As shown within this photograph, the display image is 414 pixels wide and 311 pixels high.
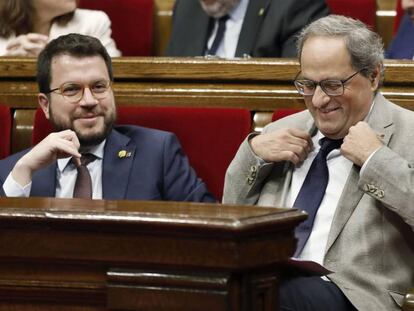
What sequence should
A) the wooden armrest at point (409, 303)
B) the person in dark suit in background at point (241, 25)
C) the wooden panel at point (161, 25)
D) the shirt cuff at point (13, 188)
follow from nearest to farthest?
the wooden armrest at point (409, 303)
the shirt cuff at point (13, 188)
the person in dark suit in background at point (241, 25)
the wooden panel at point (161, 25)

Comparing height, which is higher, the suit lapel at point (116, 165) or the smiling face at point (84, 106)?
the smiling face at point (84, 106)

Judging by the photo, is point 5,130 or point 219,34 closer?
point 5,130

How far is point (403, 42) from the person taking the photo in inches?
72.8

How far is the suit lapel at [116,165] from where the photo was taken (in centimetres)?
144

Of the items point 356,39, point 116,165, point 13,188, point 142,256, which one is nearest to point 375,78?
→ point 356,39

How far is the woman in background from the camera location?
1.95 metres

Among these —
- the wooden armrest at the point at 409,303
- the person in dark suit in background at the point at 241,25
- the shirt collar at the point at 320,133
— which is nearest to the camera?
the wooden armrest at the point at 409,303

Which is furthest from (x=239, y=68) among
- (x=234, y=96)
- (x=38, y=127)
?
(x=38, y=127)

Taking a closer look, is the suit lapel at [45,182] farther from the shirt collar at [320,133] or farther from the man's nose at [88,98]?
the shirt collar at [320,133]

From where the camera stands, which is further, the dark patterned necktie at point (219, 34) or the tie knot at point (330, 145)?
the dark patterned necktie at point (219, 34)

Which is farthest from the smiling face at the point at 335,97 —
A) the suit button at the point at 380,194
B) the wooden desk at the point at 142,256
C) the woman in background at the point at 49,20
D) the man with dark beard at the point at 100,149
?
the woman in background at the point at 49,20

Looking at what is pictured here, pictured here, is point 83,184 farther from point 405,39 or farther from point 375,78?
point 405,39

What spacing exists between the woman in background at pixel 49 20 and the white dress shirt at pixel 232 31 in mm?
216

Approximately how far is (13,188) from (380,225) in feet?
1.68
